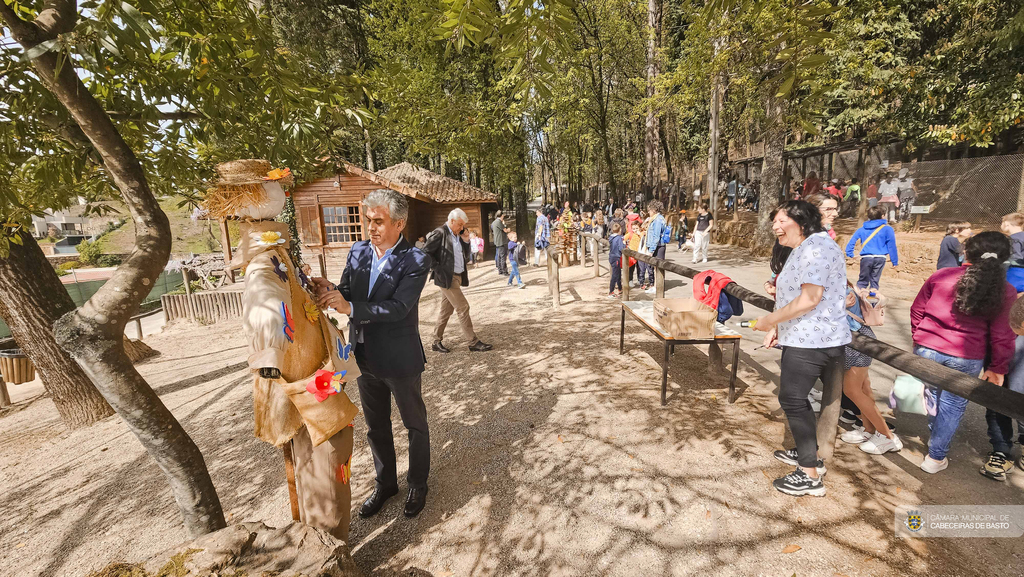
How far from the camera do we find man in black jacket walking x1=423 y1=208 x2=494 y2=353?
5680mm

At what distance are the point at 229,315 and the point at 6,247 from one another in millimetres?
8914

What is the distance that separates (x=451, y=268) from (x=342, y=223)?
558 inches

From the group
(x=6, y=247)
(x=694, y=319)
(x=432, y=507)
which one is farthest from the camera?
(x=694, y=319)

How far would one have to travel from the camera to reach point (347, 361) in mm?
2400

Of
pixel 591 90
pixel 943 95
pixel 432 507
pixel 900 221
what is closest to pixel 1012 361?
pixel 432 507

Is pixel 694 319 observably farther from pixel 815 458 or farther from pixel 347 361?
pixel 347 361

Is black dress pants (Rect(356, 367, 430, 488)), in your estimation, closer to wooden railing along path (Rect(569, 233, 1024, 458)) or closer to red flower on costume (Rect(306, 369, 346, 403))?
red flower on costume (Rect(306, 369, 346, 403))

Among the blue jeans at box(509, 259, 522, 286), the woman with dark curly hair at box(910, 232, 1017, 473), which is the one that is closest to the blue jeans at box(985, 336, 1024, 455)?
the woman with dark curly hair at box(910, 232, 1017, 473)

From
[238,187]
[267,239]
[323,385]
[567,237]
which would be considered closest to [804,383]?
[323,385]

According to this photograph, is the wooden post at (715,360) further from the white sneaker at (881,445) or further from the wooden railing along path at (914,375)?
the white sneaker at (881,445)

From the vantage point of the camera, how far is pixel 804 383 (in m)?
2.78

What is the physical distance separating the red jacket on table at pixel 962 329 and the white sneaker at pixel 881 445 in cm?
78

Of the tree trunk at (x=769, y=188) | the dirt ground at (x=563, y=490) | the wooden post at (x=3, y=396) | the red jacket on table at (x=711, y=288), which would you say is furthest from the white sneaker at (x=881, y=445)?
the wooden post at (x=3, y=396)

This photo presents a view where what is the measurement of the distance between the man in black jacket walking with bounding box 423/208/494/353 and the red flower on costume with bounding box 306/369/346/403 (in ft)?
10.0
